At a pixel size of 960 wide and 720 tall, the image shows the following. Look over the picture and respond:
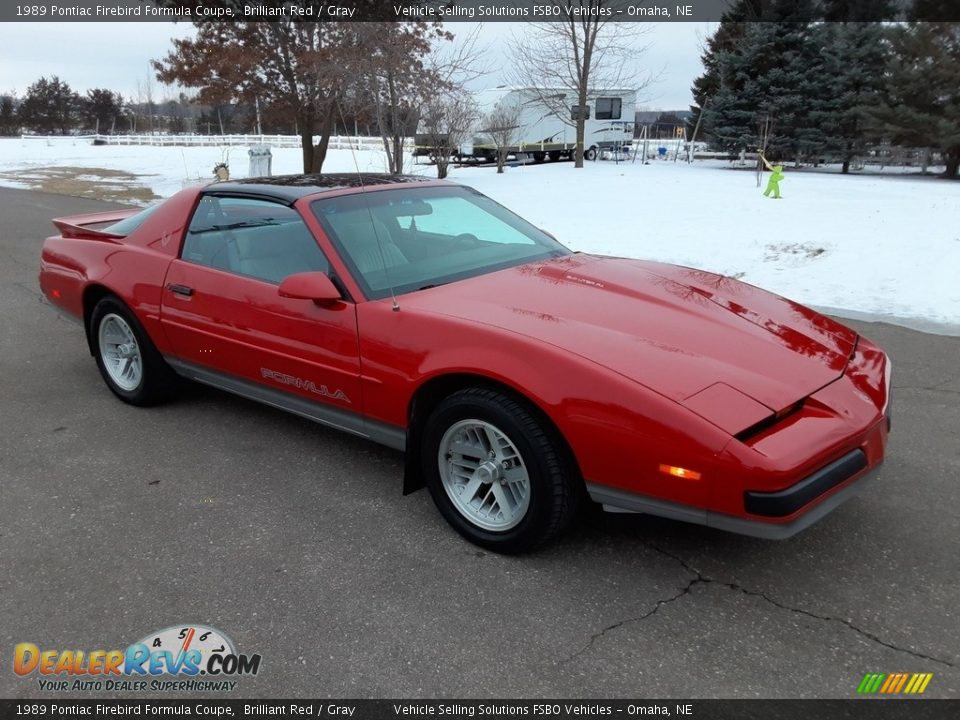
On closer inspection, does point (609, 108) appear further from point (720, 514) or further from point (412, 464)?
point (720, 514)

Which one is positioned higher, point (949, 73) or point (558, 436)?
point (949, 73)

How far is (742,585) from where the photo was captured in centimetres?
264

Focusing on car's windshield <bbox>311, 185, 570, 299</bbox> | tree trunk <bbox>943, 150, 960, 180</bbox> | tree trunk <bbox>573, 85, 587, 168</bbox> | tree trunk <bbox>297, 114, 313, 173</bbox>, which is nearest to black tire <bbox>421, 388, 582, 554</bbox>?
car's windshield <bbox>311, 185, 570, 299</bbox>

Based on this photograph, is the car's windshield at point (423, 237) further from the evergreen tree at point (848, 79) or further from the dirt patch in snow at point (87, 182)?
the evergreen tree at point (848, 79)

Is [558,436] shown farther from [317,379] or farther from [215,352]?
[215,352]

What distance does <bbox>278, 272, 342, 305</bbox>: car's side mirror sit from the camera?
307 cm

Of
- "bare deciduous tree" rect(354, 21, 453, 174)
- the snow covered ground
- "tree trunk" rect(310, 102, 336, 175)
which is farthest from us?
"tree trunk" rect(310, 102, 336, 175)

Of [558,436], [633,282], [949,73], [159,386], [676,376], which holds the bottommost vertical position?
[159,386]

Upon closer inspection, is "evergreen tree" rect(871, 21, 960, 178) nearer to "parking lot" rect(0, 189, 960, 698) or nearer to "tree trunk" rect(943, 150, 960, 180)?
"tree trunk" rect(943, 150, 960, 180)

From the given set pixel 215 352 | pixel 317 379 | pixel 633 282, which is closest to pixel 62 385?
pixel 215 352

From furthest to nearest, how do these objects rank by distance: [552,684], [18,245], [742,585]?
[18,245]
[742,585]
[552,684]

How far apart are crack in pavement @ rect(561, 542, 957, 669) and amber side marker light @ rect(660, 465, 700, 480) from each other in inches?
21.8

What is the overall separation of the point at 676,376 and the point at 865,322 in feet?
15.4

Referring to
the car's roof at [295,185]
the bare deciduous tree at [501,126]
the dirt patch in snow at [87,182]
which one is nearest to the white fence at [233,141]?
the bare deciduous tree at [501,126]
